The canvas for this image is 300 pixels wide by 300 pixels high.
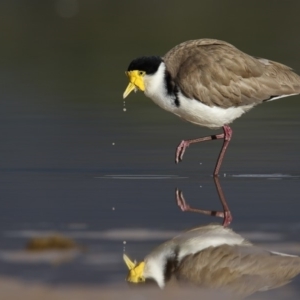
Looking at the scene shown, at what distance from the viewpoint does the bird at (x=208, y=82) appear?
1122 cm

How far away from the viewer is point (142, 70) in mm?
11203

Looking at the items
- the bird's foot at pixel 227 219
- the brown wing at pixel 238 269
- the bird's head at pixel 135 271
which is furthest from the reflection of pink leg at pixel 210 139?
the bird's head at pixel 135 271

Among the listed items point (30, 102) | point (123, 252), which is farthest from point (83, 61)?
point (123, 252)

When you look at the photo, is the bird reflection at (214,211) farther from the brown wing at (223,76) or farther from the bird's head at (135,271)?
the brown wing at (223,76)

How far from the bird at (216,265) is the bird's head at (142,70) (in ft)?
10.7

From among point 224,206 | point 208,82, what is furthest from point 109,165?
point 224,206

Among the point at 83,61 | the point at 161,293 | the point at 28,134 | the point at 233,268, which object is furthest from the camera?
the point at 83,61

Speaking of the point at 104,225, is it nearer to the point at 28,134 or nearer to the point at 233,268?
the point at 233,268

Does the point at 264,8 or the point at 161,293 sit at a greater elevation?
the point at 161,293

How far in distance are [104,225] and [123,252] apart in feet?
2.82

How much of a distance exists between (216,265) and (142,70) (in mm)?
4132

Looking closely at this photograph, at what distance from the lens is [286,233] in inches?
327

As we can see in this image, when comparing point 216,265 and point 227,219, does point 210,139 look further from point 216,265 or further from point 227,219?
point 216,265

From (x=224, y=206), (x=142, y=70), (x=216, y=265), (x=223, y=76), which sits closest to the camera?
(x=216, y=265)
